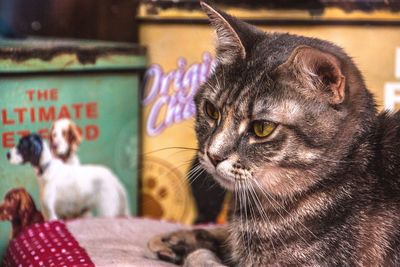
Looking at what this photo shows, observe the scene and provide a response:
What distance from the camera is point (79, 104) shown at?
1763 millimetres

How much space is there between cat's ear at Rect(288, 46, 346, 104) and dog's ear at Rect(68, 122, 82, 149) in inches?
31.7

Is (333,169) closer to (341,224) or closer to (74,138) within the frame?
(341,224)

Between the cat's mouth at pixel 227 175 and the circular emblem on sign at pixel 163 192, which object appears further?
the circular emblem on sign at pixel 163 192

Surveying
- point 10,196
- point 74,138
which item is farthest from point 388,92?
point 10,196

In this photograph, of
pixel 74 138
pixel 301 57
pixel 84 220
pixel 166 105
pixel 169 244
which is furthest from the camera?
pixel 166 105

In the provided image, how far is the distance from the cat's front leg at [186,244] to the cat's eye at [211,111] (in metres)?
0.30

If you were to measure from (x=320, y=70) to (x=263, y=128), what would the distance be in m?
0.15

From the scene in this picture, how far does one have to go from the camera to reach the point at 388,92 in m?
1.86

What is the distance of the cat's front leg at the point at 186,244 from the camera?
4.60 feet

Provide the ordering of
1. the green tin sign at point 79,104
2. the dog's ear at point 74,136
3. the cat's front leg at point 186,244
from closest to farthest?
the cat's front leg at point 186,244, the green tin sign at point 79,104, the dog's ear at point 74,136

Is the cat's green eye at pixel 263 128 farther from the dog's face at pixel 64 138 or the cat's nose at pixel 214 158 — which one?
the dog's face at pixel 64 138

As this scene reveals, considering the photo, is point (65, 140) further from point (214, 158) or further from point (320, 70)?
point (320, 70)

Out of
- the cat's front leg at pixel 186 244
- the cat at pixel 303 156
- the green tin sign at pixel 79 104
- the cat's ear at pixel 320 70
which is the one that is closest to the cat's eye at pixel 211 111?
the cat at pixel 303 156

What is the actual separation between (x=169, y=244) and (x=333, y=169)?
0.43m
